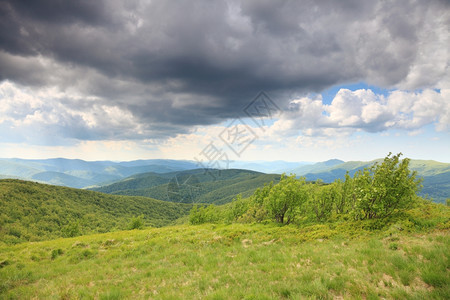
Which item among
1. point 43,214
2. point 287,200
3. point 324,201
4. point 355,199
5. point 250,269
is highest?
point 355,199

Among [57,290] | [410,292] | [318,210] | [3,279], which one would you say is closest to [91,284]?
[57,290]

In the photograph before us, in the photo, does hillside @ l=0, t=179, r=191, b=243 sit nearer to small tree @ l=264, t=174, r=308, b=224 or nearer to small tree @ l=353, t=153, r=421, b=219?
small tree @ l=264, t=174, r=308, b=224

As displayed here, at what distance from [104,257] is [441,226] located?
81.6 feet

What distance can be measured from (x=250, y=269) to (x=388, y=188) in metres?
13.2

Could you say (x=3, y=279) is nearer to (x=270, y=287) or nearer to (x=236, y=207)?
(x=270, y=287)

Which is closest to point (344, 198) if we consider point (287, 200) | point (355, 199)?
point (355, 199)

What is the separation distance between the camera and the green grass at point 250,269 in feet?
24.2

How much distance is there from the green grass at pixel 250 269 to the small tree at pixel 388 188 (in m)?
3.08

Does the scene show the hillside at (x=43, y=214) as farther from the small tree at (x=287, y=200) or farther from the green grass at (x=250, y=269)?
the green grass at (x=250, y=269)

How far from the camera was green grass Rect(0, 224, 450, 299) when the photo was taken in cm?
737

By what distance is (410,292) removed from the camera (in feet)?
21.2

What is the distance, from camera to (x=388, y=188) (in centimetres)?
1558

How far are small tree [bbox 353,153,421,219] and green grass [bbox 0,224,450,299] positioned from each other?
121 inches

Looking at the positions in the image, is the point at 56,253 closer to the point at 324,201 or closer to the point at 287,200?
the point at 287,200
